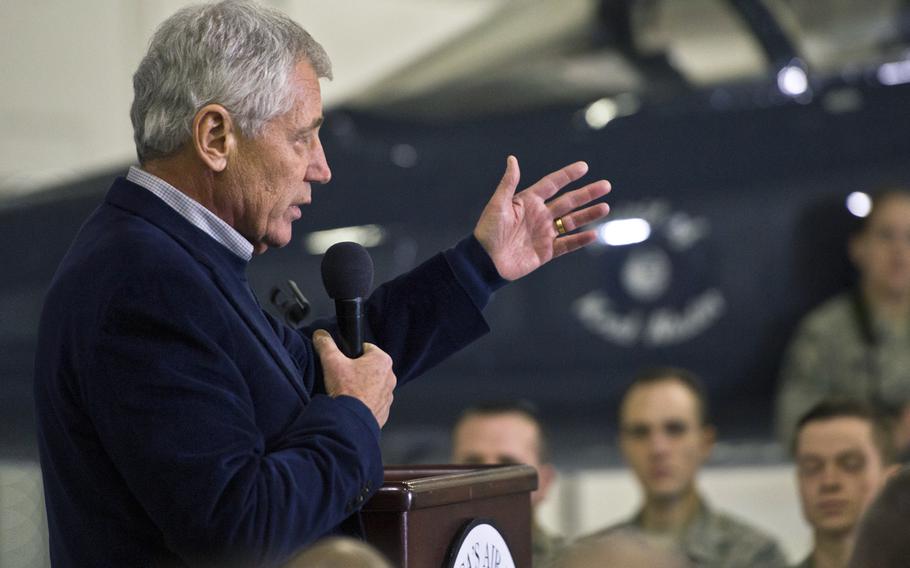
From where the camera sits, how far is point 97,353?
1.28m

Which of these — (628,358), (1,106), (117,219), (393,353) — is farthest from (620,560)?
(1,106)

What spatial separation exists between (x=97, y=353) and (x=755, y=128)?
2172 mm

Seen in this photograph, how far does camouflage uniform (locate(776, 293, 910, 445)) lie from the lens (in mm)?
3012

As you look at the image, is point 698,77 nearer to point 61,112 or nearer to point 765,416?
point 765,416

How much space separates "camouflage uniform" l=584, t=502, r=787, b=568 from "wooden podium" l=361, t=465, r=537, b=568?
5.07 feet

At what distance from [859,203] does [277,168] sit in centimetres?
197

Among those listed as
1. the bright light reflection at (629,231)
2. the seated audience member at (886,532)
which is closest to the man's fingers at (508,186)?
the seated audience member at (886,532)

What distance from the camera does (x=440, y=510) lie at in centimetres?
142

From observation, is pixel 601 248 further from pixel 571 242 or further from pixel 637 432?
pixel 571 242

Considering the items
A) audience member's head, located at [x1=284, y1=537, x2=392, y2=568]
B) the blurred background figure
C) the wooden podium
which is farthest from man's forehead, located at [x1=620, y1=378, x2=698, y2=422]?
audience member's head, located at [x1=284, y1=537, x2=392, y2=568]

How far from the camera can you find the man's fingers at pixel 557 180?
1.67 meters

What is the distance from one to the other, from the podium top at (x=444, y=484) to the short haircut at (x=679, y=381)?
1595mm

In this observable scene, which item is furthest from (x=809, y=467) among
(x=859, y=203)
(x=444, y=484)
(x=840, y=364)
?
(x=444, y=484)

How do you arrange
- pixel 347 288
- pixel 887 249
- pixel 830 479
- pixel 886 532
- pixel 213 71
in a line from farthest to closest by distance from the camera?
pixel 887 249 < pixel 830 479 < pixel 347 288 < pixel 213 71 < pixel 886 532
